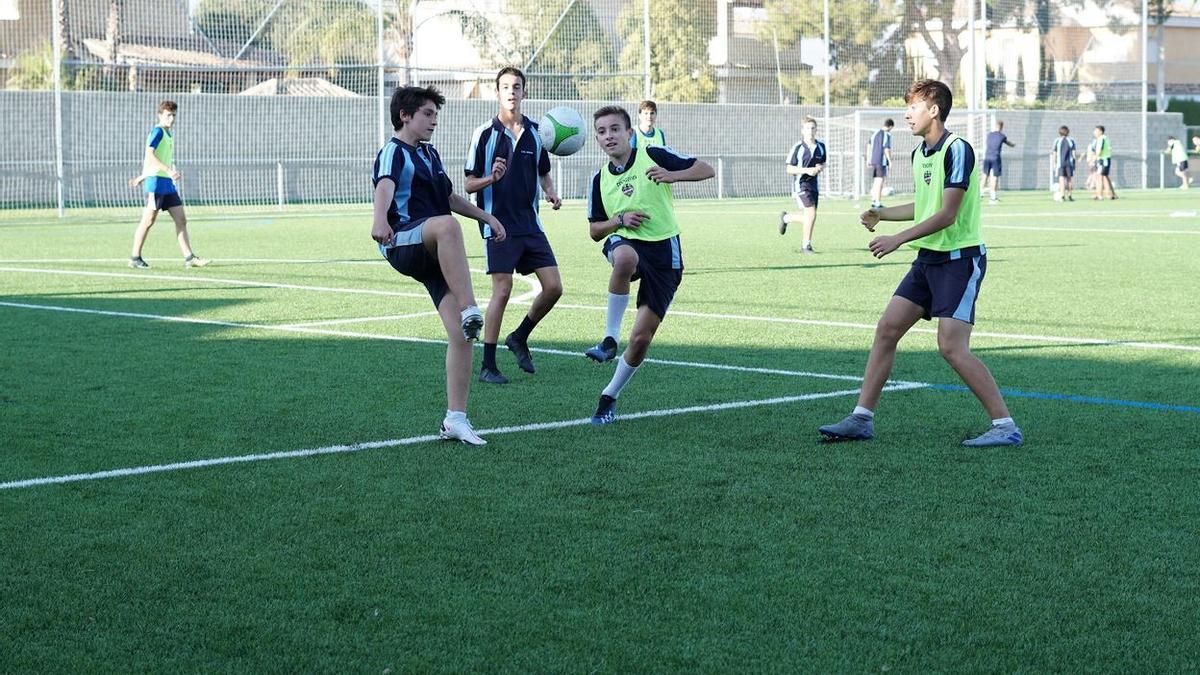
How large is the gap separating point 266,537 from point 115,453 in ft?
6.37

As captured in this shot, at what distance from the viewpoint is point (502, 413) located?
28.1 ft

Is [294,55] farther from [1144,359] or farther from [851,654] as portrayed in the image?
[851,654]

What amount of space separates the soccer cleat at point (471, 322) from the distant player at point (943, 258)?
1.73 meters

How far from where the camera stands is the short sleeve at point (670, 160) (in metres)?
8.68

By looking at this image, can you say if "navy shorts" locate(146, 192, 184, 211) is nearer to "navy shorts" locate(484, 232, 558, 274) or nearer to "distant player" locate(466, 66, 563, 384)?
"distant player" locate(466, 66, 563, 384)

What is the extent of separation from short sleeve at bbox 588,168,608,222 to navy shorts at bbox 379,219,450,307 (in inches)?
53.5

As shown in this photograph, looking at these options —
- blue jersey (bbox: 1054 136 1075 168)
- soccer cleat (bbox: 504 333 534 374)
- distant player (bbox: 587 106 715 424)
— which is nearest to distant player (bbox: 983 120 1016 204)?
blue jersey (bbox: 1054 136 1075 168)

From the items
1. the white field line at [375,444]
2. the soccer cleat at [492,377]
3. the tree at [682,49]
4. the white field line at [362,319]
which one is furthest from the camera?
the tree at [682,49]

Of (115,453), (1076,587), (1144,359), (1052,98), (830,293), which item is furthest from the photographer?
(1052,98)

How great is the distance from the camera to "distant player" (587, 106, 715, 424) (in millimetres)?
8273

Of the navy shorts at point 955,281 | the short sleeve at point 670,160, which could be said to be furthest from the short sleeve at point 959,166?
the short sleeve at point 670,160

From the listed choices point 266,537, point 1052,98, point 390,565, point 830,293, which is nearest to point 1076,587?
point 390,565

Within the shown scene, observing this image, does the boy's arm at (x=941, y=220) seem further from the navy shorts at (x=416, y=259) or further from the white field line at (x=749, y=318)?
the white field line at (x=749, y=318)

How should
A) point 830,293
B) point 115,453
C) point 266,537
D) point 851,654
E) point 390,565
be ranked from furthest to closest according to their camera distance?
1. point 830,293
2. point 115,453
3. point 266,537
4. point 390,565
5. point 851,654
